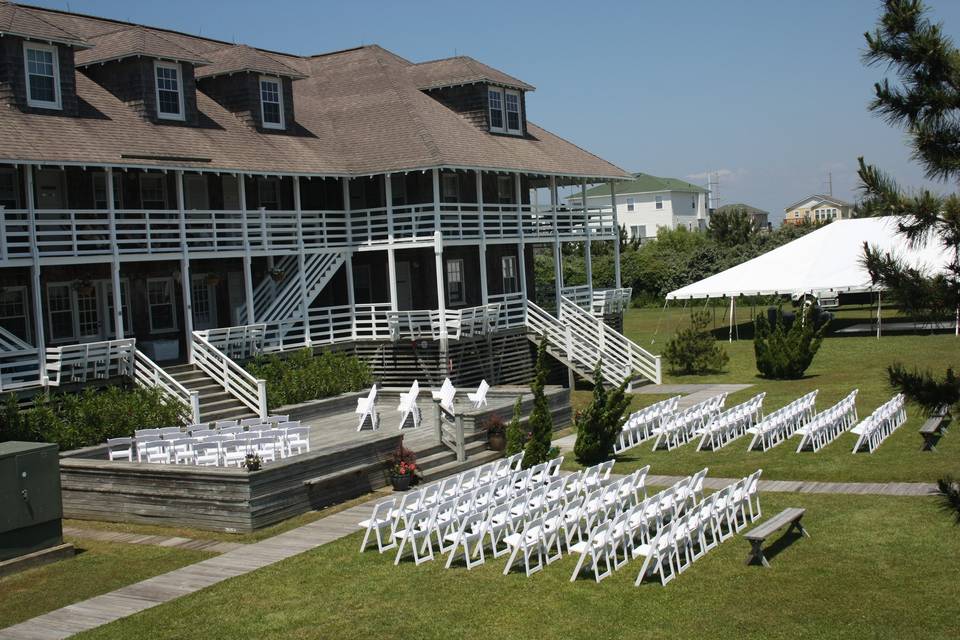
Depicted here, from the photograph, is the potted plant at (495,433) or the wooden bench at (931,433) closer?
the wooden bench at (931,433)

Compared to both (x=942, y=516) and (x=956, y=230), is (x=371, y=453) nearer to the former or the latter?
(x=942, y=516)

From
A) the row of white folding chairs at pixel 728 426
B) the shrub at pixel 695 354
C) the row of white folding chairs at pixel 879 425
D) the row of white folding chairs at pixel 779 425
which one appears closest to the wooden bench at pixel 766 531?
the row of white folding chairs at pixel 879 425

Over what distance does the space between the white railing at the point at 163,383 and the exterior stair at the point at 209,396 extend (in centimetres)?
53

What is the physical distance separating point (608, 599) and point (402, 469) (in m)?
7.58

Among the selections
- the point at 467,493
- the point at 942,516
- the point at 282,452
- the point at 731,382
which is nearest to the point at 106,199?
the point at 282,452

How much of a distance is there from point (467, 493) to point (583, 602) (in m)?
3.53

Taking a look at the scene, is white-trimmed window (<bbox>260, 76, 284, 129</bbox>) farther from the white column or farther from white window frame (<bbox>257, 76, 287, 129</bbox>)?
the white column

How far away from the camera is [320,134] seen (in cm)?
3341

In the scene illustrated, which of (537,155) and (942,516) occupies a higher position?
(537,155)

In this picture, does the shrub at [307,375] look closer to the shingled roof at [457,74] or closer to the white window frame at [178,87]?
the white window frame at [178,87]

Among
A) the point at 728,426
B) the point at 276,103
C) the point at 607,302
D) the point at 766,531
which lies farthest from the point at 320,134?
the point at 766,531

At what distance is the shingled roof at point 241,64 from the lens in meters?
31.7

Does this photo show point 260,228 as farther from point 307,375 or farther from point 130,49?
point 130,49

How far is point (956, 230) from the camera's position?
9547 mm
